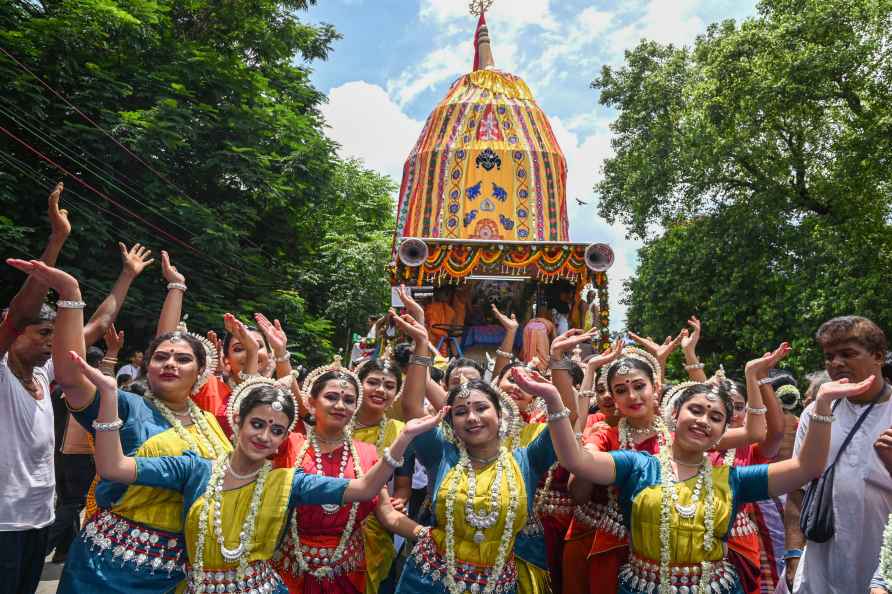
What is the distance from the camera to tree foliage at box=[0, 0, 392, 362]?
1101 centimetres

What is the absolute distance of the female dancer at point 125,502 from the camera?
105 inches

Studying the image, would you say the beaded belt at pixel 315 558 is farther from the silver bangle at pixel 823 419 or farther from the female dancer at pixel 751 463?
the silver bangle at pixel 823 419

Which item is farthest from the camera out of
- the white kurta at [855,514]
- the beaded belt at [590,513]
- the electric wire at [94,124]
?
the electric wire at [94,124]

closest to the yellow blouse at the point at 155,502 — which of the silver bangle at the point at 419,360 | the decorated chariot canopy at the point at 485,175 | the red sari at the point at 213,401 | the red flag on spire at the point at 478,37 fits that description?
the red sari at the point at 213,401

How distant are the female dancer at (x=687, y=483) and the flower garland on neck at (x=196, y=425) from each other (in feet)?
4.37

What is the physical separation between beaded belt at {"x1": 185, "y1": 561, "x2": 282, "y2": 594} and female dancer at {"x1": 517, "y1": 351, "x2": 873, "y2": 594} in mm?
1211

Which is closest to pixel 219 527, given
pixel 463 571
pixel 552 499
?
pixel 463 571

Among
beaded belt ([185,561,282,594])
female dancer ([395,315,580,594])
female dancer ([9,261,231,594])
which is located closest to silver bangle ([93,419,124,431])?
female dancer ([9,261,231,594])

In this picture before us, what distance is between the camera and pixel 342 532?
3141mm

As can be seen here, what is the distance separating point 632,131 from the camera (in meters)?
20.4

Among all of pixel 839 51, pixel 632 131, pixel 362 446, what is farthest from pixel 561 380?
pixel 632 131

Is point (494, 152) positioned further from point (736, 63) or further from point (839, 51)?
point (839, 51)

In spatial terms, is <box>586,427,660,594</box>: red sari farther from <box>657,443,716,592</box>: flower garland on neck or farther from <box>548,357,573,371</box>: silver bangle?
<box>548,357,573,371</box>: silver bangle

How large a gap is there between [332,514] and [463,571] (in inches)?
24.5
